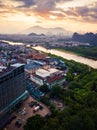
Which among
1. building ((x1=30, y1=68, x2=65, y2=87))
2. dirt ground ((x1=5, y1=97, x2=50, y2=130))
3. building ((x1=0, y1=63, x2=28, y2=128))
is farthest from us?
building ((x1=30, y1=68, x2=65, y2=87))

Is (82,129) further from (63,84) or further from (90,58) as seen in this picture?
(90,58)

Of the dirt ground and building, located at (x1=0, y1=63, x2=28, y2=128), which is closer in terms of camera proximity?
the dirt ground

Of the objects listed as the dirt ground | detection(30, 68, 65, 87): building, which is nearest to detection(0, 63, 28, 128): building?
the dirt ground

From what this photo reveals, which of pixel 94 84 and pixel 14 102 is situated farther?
pixel 94 84

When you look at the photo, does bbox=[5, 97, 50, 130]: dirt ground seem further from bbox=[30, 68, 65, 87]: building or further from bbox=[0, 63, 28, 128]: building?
bbox=[30, 68, 65, 87]: building

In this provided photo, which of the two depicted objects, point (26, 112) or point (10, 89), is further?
point (26, 112)

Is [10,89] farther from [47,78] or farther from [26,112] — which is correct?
[47,78]

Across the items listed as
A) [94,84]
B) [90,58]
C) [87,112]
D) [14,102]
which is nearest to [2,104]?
[14,102]

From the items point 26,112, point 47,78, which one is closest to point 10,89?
point 26,112
